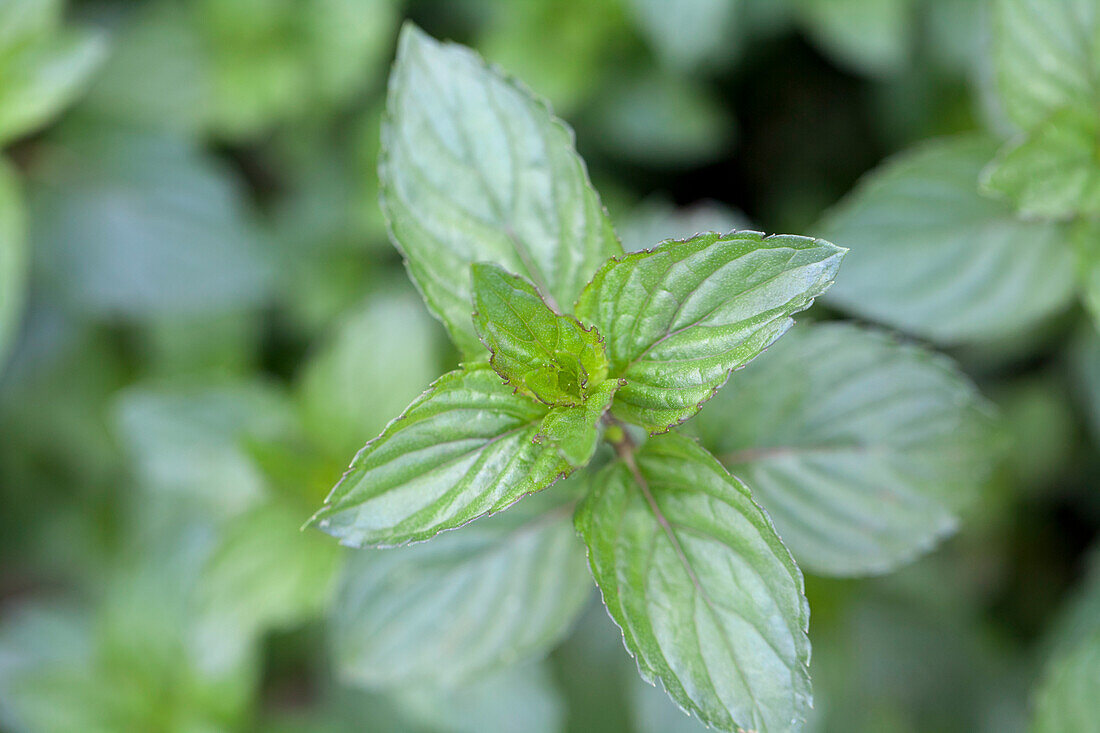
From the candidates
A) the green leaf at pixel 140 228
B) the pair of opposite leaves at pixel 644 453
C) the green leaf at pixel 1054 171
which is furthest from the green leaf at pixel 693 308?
the green leaf at pixel 140 228

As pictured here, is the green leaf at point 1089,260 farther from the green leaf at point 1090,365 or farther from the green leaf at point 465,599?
the green leaf at point 465,599

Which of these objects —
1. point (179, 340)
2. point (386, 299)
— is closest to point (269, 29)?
point (179, 340)

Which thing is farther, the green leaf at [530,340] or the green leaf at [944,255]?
the green leaf at [944,255]

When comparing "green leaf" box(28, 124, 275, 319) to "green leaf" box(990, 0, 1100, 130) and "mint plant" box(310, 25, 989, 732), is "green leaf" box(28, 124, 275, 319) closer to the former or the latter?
"mint plant" box(310, 25, 989, 732)

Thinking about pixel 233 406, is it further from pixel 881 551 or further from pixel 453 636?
pixel 881 551

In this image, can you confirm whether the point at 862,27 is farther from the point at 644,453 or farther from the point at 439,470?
the point at 439,470

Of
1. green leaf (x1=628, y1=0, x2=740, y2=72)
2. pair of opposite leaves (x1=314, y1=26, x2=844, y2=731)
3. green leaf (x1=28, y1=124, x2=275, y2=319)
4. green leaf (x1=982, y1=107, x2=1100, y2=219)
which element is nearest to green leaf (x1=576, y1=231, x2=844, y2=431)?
pair of opposite leaves (x1=314, y1=26, x2=844, y2=731)
